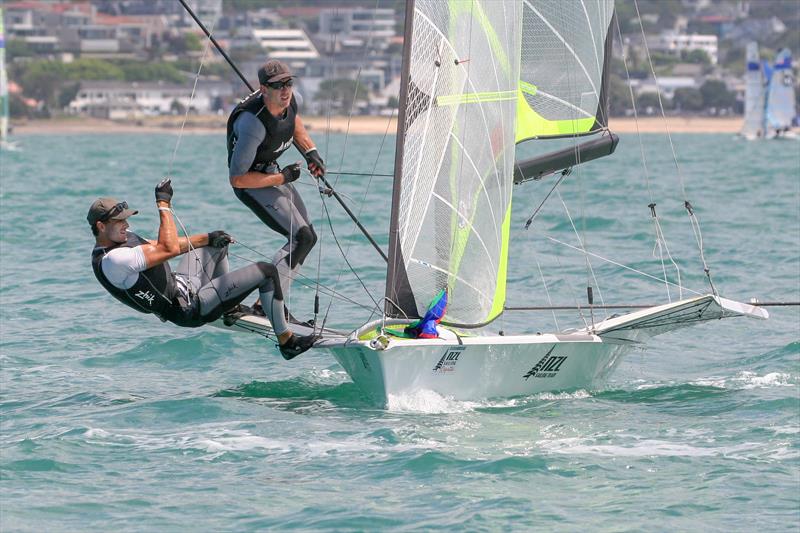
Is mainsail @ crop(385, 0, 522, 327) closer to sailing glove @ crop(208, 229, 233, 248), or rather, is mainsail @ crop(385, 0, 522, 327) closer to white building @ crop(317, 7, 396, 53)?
sailing glove @ crop(208, 229, 233, 248)

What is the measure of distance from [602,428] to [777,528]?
182 cm

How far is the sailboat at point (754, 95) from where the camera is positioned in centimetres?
7381

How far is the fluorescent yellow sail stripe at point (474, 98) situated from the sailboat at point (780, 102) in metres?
68.2

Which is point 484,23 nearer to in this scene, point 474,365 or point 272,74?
point 272,74

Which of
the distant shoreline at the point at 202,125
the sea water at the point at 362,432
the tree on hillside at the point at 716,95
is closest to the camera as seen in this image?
the sea water at the point at 362,432

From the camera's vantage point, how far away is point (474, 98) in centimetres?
905

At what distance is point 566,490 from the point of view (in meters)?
7.34

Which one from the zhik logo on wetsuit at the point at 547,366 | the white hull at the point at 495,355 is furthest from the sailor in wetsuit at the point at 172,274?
the zhik logo on wetsuit at the point at 547,366

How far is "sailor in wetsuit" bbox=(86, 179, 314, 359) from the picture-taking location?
8.27 meters

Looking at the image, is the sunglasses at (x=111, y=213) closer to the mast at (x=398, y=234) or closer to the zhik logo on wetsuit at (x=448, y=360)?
the mast at (x=398, y=234)

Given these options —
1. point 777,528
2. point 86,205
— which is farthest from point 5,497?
point 86,205

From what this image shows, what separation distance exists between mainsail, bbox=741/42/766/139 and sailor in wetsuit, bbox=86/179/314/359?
66.3 m

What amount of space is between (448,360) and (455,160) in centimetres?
124

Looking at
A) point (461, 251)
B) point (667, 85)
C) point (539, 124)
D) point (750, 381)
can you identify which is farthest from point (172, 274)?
point (667, 85)
